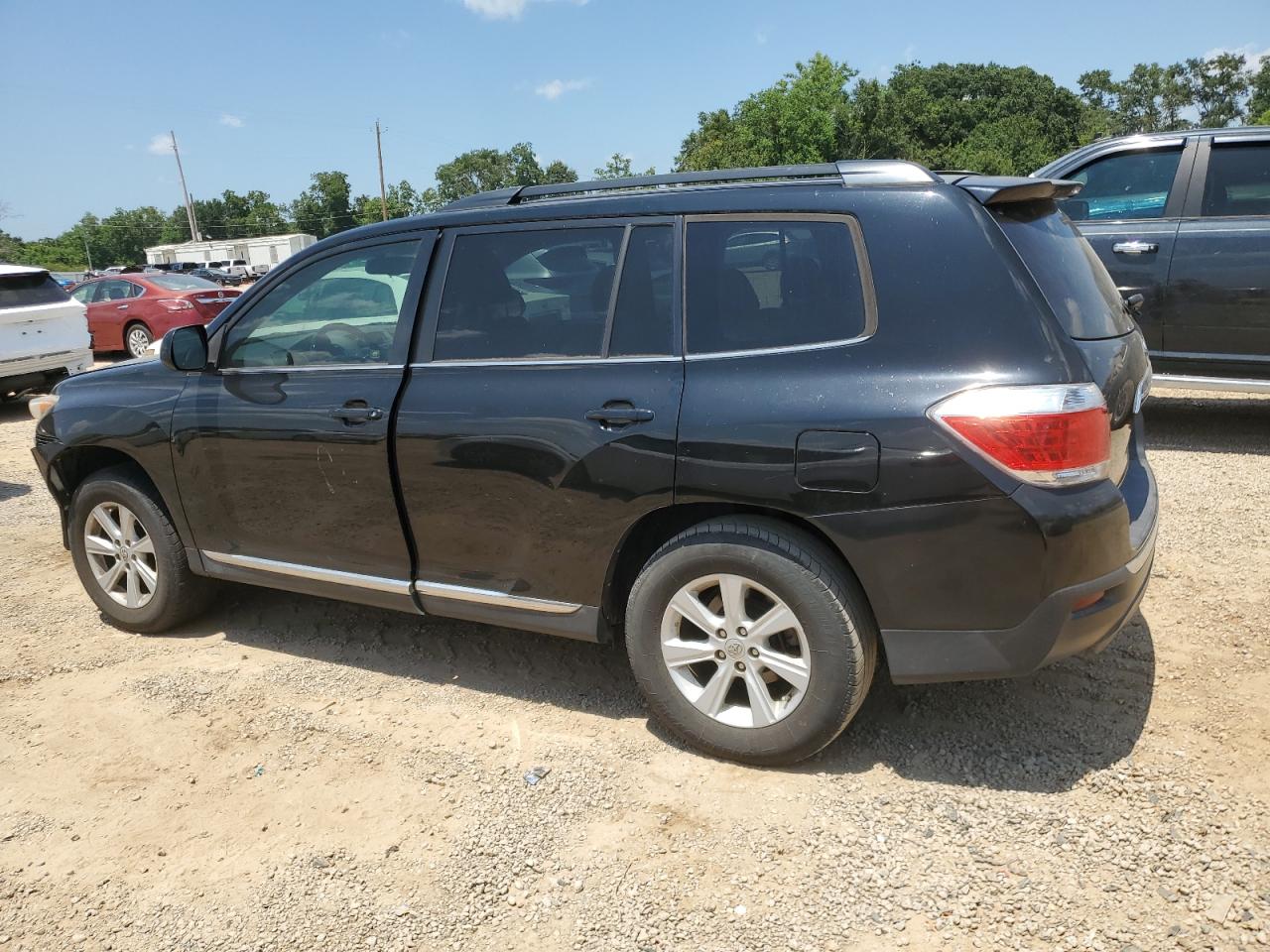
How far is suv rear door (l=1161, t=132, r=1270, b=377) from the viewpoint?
19.9ft

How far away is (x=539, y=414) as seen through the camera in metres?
3.09

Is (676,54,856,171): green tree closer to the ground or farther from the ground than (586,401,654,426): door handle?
farther from the ground

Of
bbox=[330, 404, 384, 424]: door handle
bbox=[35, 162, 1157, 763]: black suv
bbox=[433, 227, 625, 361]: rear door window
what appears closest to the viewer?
bbox=[35, 162, 1157, 763]: black suv

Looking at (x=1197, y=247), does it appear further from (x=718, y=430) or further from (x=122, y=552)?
Result: (x=122, y=552)

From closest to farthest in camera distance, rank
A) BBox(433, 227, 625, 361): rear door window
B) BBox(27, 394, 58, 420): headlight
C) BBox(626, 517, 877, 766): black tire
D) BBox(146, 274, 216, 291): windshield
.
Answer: BBox(626, 517, 877, 766): black tire
BBox(433, 227, 625, 361): rear door window
BBox(27, 394, 58, 420): headlight
BBox(146, 274, 216, 291): windshield

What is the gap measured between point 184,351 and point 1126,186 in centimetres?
626

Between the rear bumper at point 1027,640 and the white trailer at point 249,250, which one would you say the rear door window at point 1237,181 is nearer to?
the rear bumper at point 1027,640

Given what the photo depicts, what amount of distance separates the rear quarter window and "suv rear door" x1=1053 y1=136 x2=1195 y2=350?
10810 mm

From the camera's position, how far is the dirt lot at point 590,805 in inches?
94.6

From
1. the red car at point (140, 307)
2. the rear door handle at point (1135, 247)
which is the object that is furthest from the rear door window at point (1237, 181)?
the red car at point (140, 307)

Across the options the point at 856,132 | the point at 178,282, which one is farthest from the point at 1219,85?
the point at 178,282

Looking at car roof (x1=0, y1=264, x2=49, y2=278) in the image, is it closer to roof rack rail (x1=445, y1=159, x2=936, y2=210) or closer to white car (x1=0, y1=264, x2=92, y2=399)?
white car (x1=0, y1=264, x2=92, y2=399)

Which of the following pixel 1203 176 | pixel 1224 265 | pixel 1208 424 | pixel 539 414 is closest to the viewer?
pixel 539 414

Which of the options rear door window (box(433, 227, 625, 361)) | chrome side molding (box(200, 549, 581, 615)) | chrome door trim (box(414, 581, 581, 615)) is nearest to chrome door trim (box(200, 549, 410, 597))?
chrome side molding (box(200, 549, 581, 615))
